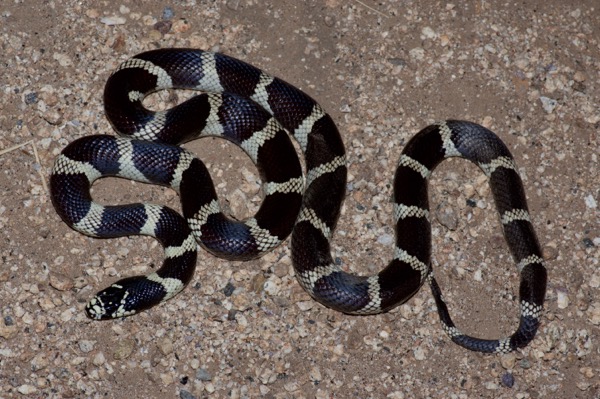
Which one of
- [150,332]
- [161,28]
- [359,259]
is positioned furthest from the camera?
[161,28]

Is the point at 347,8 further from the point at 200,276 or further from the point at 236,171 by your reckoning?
the point at 200,276

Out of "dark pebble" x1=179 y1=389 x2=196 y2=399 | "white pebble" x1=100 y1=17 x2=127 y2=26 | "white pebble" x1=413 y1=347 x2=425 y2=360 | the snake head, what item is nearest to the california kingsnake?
the snake head

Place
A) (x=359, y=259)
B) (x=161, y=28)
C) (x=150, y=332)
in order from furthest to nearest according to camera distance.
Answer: (x=161, y=28)
(x=359, y=259)
(x=150, y=332)

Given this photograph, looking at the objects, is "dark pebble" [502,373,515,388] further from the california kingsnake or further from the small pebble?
the small pebble

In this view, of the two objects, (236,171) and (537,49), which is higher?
(537,49)

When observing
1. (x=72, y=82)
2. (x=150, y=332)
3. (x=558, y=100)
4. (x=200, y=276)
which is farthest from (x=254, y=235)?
(x=558, y=100)

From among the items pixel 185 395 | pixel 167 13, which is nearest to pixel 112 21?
pixel 167 13
